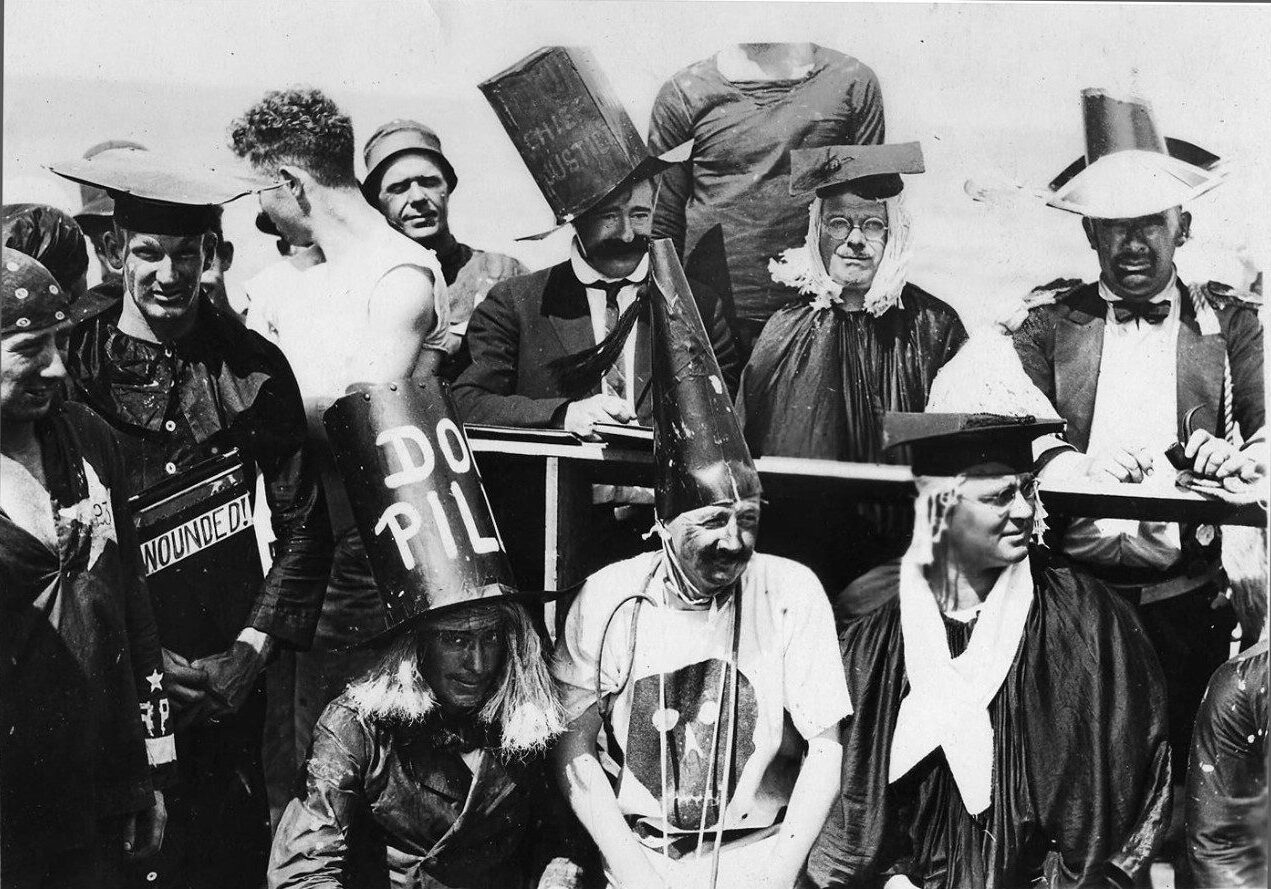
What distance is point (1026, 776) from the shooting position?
4023 millimetres


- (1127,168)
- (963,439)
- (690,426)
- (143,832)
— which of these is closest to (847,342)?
(963,439)

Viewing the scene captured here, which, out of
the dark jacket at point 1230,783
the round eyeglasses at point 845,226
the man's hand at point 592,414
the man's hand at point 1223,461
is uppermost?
the round eyeglasses at point 845,226

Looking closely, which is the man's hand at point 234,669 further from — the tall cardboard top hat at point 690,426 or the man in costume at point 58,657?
the tall cardboard top hat at point 690,426

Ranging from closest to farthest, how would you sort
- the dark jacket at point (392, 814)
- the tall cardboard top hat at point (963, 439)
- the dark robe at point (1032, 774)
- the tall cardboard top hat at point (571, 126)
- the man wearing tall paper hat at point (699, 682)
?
the dark jacket at point (392, 814) → the man wearing tall paper hat at point (699, 682) → the dark robe at point (1032, 774) → the tall cardboard top hat at point (963, 439) → the tall cardboard top hat at point (571, 126)

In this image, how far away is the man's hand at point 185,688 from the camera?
4055mm

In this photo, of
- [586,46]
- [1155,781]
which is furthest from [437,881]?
[586,46]

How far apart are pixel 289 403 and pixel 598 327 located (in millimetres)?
974

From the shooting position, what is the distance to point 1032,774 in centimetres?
403

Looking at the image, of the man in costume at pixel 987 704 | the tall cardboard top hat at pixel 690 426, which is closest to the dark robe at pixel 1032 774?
the man in costume at pixel 987 704

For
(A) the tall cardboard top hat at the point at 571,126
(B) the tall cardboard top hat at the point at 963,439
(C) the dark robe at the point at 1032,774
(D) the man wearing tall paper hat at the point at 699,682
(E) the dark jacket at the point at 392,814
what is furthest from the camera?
(A) the tall cardboard top hat at the point at 571,126

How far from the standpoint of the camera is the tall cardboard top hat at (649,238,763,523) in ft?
12.7

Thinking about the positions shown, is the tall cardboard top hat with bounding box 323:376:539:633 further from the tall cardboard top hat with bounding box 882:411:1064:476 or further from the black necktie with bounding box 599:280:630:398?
the tall cardboard top hat with bounding box 882:411:1064:476

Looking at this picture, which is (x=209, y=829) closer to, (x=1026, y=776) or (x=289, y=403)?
(x=289, y=403)

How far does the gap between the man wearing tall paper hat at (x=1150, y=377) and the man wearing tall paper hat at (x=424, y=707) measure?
1.77 meters
